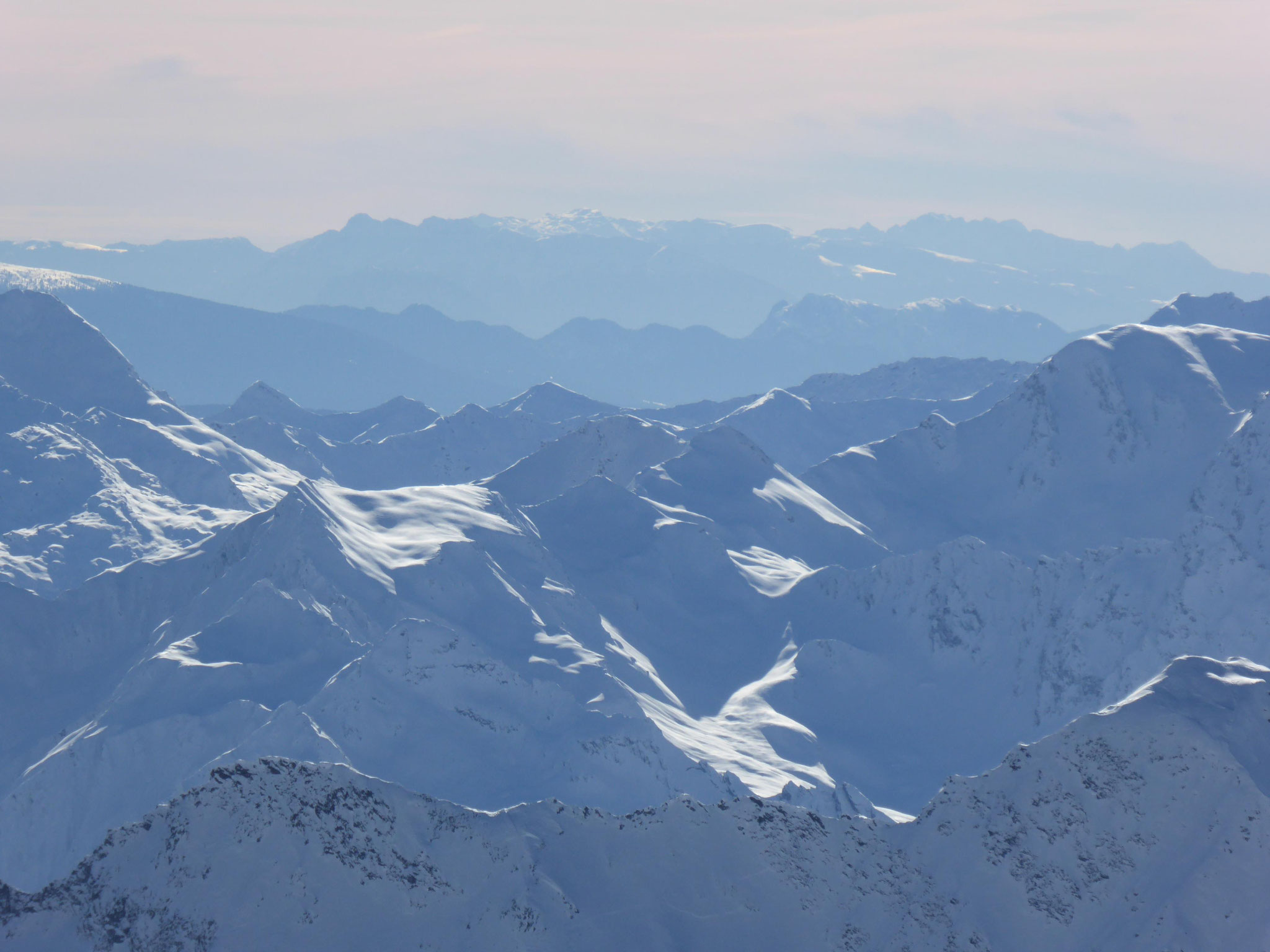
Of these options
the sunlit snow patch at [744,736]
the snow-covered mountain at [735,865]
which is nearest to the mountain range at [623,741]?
the snow-covered mountain at [735,865]

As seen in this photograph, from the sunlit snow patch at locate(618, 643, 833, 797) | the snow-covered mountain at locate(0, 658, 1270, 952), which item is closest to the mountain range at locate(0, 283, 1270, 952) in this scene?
the snow-covered mountain at locate(0, 658, 1270, 952)

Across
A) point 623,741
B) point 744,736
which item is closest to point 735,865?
point 623,741

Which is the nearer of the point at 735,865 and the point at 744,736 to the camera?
the point at 735,865

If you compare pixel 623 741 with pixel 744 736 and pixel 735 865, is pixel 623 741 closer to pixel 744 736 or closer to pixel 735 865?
pixel 744 736

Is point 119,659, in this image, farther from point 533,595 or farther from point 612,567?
point 612,567

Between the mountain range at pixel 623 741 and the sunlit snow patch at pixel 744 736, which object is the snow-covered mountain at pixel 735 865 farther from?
the sunlit snow patch at pixel 744 736

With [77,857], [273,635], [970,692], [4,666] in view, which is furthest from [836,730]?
[4,666]

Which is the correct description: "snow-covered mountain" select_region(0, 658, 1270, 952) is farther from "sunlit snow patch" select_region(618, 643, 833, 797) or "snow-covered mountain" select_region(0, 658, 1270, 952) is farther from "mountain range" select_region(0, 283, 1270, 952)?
"sunlit snow patch" select_region(618, 643, 833, 797)
